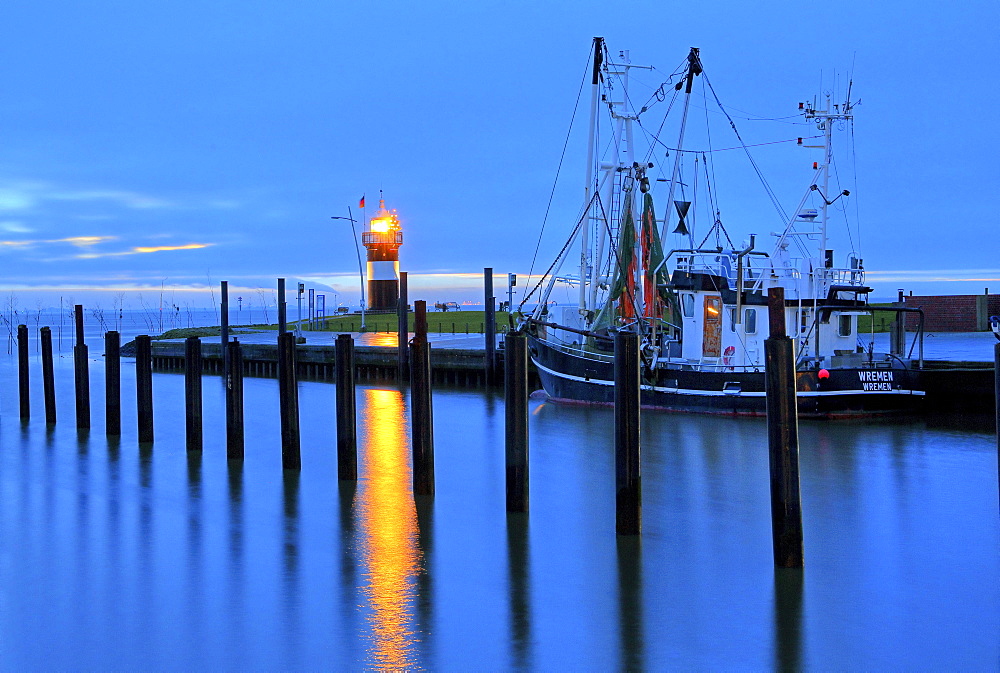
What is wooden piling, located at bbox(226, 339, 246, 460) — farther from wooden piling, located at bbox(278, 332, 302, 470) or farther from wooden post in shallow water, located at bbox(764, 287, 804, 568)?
wooden post in shallow water, located at bbox(764, 287, 804, 568)

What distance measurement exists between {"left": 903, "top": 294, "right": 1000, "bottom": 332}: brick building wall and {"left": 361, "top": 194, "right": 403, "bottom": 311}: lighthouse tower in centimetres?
3422

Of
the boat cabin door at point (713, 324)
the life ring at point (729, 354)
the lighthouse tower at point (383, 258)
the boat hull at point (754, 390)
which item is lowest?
the boat hull at point (754, 390)

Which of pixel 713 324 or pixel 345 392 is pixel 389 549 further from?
pixel 713 324

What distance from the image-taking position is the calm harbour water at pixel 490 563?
920 cm

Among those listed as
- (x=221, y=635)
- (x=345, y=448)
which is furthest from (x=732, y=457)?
(x=221, y=635)

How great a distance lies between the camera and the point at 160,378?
130 ft

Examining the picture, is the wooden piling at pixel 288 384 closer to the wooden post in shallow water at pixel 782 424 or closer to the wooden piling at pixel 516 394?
the wooden piling at pixel 516 394

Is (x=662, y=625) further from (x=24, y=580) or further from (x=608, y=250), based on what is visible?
(x=608, y=250)

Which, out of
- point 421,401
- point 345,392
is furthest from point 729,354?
point 421,401

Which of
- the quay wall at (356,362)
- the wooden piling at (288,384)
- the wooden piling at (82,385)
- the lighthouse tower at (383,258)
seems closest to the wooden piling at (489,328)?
the quay wall at (356,362)

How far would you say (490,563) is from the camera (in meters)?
11.8

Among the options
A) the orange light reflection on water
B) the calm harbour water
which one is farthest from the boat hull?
the orange light reflection on water

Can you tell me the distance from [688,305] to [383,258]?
45737 mm

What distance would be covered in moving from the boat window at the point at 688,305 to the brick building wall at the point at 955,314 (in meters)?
26.7
